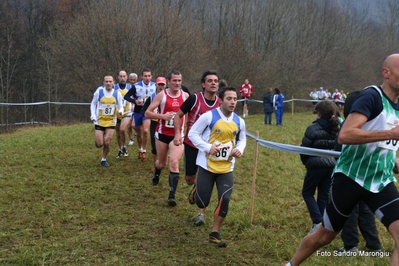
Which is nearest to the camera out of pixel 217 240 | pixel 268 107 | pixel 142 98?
pixel 217 240

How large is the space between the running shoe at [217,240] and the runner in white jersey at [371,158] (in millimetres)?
1866

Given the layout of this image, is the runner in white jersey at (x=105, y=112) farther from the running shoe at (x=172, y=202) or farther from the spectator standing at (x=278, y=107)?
the spectator standing at (x=278, y=107)

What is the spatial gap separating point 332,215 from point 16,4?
140 feet

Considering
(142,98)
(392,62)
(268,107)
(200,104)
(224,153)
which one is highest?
(392,62)

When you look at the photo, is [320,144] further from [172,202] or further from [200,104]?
[172,202]

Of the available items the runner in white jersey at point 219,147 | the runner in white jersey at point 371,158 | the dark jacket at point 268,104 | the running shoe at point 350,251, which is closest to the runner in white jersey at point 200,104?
the runner in white jersey at point 219,147

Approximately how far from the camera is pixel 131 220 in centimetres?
689

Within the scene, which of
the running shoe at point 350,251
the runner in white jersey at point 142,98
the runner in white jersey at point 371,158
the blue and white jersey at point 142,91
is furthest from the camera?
Result: the blue and white jersey at point 142,91

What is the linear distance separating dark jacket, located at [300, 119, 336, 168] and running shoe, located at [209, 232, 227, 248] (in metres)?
1.62

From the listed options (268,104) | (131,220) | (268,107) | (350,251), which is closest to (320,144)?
(350,251)

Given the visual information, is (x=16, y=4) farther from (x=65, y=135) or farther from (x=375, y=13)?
(x=375, y=13)

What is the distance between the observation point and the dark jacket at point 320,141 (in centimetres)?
609

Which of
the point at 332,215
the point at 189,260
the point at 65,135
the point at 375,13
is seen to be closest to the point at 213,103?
the point at 189,260

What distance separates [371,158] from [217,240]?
8.45ft
